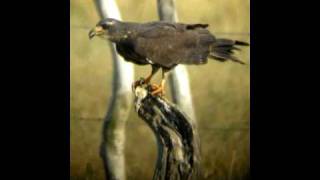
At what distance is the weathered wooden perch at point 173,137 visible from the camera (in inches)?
109

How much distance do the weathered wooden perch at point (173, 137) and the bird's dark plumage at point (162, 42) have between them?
0.62 feet

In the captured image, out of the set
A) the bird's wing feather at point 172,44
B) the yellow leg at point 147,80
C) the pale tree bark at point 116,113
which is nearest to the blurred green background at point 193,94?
the pale tree bark at point 116,113

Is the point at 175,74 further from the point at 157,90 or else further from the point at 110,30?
the point at 110,30

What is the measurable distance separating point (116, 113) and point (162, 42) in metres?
0.53

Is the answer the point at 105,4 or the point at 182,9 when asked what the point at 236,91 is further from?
the point at 105,4

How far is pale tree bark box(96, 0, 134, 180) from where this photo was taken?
3168 millimetres

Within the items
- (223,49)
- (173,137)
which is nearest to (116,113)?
(173,137)

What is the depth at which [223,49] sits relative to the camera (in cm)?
296

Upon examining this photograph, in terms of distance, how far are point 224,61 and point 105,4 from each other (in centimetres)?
64

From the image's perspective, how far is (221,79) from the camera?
3.25m

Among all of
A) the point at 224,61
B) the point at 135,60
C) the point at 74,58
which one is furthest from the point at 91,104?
the point at 224,61

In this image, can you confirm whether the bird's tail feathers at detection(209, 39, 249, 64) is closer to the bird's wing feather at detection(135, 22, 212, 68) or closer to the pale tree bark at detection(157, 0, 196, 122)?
the bird's wing feather at detection(135, 22, 212, 68)

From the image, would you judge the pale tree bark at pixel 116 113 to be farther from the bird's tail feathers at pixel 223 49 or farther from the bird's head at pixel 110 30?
the bird's tail feathers at pixel 223 49

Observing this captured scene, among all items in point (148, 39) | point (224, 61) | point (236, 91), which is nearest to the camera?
point (148, 39)
